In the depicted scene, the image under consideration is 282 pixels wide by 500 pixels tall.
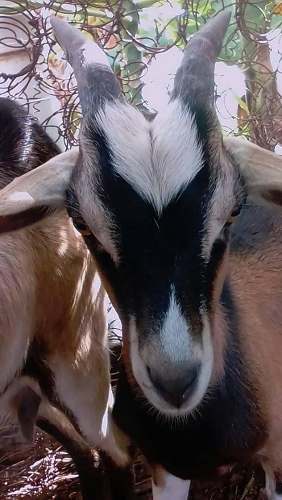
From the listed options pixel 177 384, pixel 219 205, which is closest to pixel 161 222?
pixel 219 205

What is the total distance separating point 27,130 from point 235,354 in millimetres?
848

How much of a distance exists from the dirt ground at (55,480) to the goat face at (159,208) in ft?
3.01

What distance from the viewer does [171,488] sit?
175 cm

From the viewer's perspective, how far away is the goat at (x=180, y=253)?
1.15 metres

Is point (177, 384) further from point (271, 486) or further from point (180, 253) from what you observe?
point (271, 486)

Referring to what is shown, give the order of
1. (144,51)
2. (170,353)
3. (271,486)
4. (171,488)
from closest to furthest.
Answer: (170,353) → (171,488) → (271,486) → (144,51)

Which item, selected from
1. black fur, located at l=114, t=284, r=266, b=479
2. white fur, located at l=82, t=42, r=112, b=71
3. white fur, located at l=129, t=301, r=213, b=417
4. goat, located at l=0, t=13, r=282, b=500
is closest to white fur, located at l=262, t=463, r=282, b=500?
goat, located at l=0, t=13, r=282, b=500

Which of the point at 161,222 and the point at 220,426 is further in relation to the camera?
the point at 220,426

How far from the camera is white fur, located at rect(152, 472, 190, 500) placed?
1.73 m

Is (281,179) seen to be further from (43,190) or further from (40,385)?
(40,385)

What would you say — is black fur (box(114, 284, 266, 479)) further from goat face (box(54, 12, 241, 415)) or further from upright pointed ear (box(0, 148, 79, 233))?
upright pointed ear (box(0, 148, 79, 233))

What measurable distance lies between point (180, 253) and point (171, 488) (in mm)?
802

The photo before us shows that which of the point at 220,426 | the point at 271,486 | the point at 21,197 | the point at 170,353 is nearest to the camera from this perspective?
the point at 170,353

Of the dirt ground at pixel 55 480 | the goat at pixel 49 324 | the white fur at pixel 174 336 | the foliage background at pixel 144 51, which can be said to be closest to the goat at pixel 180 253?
the white fur at pixel 174 336
